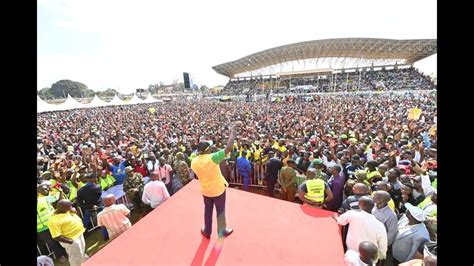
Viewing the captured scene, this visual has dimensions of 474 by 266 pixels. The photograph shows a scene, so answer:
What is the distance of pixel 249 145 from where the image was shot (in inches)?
290

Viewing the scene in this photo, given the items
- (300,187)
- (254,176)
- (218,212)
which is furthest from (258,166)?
(218,212)

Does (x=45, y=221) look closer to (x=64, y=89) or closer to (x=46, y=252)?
(x=46, y=252)

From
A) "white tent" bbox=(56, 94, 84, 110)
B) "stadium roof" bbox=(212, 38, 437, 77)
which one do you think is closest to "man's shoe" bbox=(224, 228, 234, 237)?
"white tent" bbox=(56, 94, 84, 110)

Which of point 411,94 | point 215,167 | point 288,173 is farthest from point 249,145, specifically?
point 411,94

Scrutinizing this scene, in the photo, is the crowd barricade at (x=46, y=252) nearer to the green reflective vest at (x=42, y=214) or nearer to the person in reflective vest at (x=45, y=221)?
the person in reflective vest at (x=45, y=221)

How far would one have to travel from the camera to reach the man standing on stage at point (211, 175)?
8.95 feet

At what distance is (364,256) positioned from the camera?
230 centimetres

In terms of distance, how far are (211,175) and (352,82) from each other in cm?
4598

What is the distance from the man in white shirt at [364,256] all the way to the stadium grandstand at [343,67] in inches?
1602

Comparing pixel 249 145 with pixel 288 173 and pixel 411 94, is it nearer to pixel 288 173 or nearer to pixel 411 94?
pixel 288 173

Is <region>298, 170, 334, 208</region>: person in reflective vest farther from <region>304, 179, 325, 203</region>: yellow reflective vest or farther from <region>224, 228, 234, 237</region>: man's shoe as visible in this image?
<region>224, 228, 234, 237</region>: man's shoe
